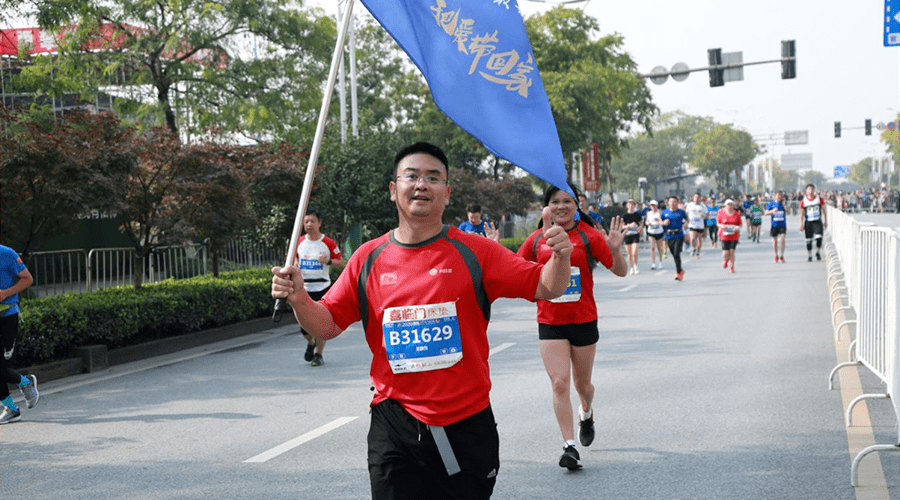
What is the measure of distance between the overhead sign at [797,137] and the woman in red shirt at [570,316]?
107659mm

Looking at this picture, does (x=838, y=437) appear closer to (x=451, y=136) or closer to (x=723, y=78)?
(x=723, y=78)

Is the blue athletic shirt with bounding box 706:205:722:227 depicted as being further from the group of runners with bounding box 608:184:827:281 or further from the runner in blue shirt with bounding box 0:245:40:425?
the runner in blue shirt with bounding box 0:245:40:425

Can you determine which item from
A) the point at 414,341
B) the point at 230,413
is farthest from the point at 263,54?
the point at 414,341

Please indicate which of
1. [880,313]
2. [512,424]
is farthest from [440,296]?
[880,313]

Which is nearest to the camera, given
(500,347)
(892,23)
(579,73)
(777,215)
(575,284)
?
(575,284)

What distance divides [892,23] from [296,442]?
1071 centimetres

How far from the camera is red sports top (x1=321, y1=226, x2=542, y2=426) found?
365 centimetres

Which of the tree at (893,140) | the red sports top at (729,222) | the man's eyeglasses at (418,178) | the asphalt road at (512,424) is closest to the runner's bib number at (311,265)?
the asphalt road at (512,424)

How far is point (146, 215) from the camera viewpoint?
16.0m

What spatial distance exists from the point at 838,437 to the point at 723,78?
66.1ft

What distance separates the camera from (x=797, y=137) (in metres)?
108

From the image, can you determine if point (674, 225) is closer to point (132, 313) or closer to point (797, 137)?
point (132, 313)

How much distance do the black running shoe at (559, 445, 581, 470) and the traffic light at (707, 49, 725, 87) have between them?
21.0 meters

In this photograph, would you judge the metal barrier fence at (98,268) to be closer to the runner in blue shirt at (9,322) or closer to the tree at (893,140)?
the runner in blue shirt at (9,322)
